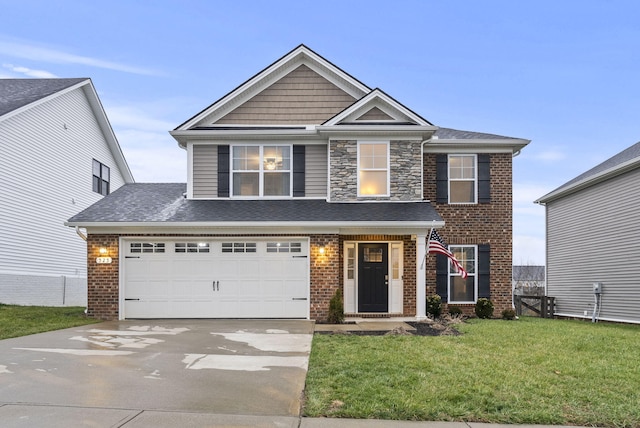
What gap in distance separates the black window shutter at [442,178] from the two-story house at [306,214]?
0.03 metres

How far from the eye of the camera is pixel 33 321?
12.3 metres

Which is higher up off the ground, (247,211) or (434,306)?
(247,211)

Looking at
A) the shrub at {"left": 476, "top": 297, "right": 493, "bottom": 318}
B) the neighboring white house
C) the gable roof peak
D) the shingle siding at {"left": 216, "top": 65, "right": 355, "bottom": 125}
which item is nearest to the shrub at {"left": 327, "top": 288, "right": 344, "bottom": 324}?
the shrub at {"left": 476, "top": 297, "right": 493, "bottom": 318}

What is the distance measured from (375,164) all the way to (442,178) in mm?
2271

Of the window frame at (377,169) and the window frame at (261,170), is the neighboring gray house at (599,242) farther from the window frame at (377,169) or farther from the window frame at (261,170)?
the window frame at (261,170)

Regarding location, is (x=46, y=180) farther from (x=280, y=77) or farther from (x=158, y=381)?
(x=158, y=381)

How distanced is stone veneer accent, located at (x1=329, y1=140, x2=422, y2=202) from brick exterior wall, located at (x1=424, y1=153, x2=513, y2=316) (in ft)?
3.30

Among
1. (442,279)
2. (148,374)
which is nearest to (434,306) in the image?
(442,279)

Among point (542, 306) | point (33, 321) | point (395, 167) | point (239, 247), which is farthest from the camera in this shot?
point (542, 306)

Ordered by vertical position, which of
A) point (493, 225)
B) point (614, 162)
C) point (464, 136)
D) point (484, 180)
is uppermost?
point (464, 136)

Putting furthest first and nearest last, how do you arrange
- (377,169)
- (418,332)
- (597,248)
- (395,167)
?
(597,248) → (377,169) → (395,167) → (418,332)

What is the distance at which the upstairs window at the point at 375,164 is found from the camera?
14.2 metres

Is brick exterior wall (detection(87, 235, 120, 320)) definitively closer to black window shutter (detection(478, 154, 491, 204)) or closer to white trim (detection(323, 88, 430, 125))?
white trim (detection(323, 88, 430, 125))

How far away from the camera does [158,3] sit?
22.1m
